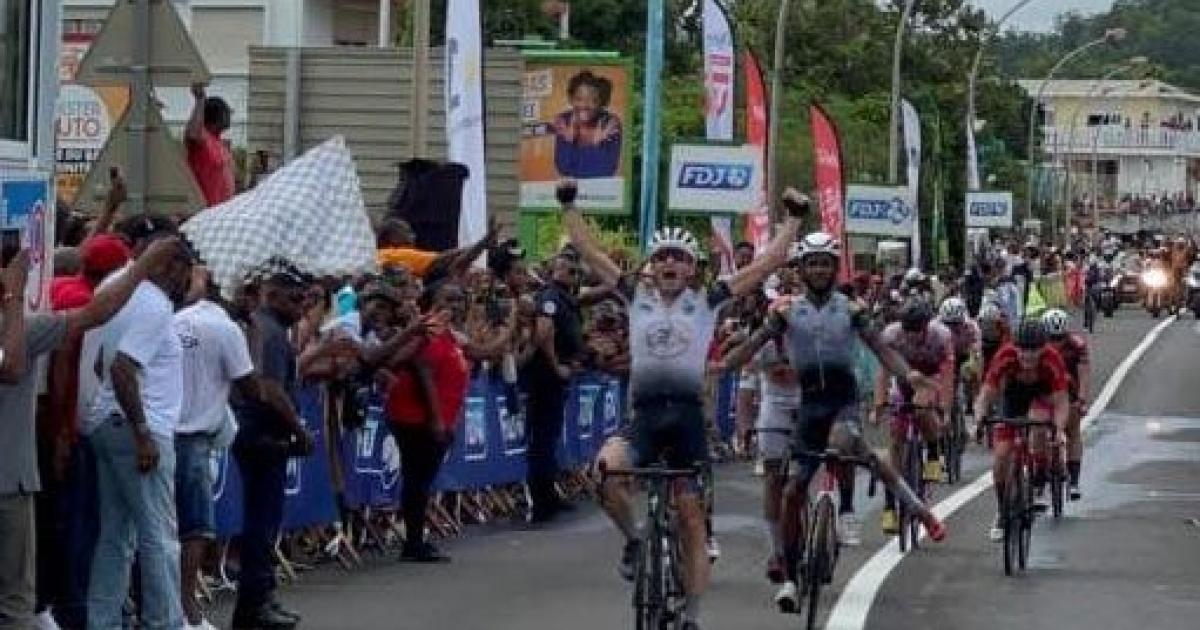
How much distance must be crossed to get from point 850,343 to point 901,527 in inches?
166

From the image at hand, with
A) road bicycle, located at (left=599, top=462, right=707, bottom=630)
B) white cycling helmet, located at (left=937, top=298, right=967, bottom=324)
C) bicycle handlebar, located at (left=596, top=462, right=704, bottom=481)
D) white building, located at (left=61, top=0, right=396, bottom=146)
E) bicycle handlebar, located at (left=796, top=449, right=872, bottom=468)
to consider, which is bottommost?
road bicycle, located at (left=599, top=462, right=707, bottom=630)

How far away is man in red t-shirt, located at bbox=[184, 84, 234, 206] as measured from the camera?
1830 cm

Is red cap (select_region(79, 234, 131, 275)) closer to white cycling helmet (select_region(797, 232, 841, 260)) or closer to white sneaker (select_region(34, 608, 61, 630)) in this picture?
white sneaker (select_region(34, 608, 61, 630))

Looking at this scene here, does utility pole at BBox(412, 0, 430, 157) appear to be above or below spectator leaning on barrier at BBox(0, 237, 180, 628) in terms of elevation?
above

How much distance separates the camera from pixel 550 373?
70.2 ft

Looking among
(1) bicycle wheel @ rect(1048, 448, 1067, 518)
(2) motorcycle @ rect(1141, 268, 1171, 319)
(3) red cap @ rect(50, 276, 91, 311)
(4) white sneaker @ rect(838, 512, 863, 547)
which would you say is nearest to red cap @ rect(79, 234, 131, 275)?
(3) red cap @ rect(50, 276, 91, 311)

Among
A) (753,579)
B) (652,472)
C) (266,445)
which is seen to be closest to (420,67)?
(753,579)

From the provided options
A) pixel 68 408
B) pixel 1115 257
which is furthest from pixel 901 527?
pixel 1115 257

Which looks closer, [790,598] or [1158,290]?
[790,598]

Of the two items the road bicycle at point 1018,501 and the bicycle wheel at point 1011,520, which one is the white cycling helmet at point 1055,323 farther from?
the bicycle wheel at point 1011,520

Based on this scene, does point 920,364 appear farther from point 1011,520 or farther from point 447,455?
point 447,455

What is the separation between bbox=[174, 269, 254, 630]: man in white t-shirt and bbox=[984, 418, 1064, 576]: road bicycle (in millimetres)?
6375

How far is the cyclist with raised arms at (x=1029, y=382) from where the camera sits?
64.2 feet

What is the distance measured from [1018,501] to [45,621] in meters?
8.19
